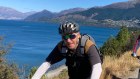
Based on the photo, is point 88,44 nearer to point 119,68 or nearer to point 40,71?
point 40,71

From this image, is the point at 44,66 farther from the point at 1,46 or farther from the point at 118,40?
the point at 118,40

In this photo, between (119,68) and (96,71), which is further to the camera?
(119,68)

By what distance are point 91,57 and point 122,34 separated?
2387cm

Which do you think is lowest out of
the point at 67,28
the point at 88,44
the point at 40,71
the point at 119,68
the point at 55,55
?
the point at 119,68

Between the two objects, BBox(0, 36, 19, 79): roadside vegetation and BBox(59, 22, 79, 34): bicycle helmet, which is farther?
BBox(0, 36, 19, 79): roadside vegetation

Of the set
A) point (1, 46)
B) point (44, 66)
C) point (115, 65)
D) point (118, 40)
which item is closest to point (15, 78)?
point (1, 46)

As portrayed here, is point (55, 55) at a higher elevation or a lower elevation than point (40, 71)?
higher

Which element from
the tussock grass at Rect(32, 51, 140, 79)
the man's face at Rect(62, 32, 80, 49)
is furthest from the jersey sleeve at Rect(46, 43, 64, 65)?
the tussock grass at Rect(32, 51, 140, 79)

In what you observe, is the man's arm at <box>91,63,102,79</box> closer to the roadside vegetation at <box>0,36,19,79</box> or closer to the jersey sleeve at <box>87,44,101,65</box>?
the jersey sleeve at <box>87,44,101,65</box>

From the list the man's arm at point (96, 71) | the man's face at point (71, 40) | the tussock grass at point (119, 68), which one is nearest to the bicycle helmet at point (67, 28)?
the man's face at point (71, 40)

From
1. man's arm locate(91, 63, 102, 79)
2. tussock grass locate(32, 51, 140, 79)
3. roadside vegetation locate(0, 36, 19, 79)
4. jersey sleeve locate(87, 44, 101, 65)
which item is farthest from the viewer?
roadside vegetation locate(0, 36, 19, 79)

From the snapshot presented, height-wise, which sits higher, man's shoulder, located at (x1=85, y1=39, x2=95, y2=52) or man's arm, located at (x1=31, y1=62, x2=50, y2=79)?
man's shoulder, located at (x1=85, y1=39, x2=95, y2=52)

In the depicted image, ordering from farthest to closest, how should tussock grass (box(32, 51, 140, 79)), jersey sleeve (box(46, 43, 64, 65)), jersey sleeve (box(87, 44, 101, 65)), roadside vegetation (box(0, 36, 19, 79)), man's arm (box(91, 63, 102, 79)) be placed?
roadside vegetation (box(0, 36, 19, 79)) → tussock grass (box(32, 51, 140, 79)) → jersey sleeve (box(46, 43, 64, 65)) → jersey sleeve (box(87, 44, 101, 65)) → man's arm (box(91, 63, 102, 79))

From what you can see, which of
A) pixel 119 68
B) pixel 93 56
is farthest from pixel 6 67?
pixel 93 56
